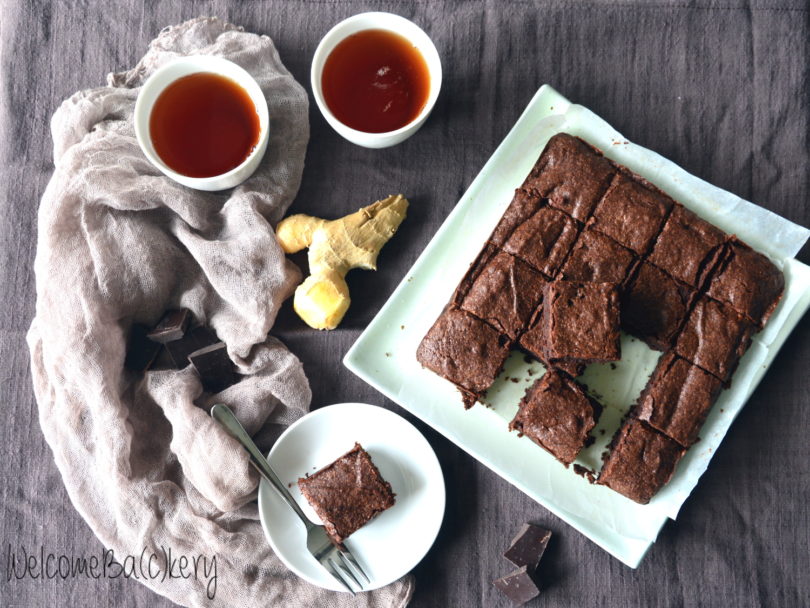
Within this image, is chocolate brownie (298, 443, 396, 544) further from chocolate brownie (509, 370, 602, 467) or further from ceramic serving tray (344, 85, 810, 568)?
chocolate brownie (509, 370, 602, 467)

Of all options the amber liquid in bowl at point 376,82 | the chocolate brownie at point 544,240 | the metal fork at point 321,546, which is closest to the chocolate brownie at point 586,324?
the chocolate brownie at point 544,240

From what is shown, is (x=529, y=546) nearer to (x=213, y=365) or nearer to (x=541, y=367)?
(x=541, y=367)

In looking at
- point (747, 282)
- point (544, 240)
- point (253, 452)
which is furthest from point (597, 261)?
point (253, 452)

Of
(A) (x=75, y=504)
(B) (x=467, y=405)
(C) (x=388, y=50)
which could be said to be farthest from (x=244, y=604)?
(C) (x=388, y=50)

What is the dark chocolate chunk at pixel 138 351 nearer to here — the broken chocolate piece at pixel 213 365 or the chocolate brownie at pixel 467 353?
the broken chocolate piece at pixel 213 365

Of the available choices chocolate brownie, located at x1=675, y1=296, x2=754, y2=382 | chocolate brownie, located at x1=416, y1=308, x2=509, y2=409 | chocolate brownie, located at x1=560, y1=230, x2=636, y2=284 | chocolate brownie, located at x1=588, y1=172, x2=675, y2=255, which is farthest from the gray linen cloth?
chocolate brownie, located at x1=675, y1=296, x2=754, y2=382

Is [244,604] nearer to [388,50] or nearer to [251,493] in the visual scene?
[251,493]
